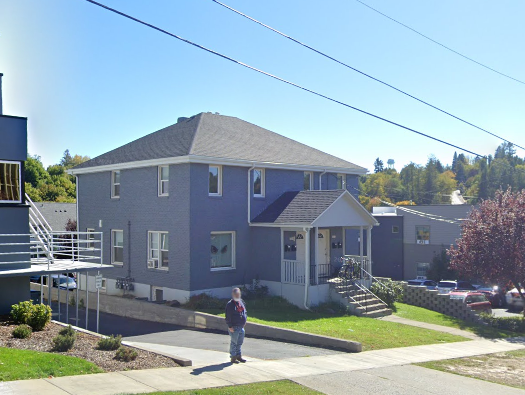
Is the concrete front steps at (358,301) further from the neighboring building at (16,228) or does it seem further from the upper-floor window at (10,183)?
the upper-floor window at (10,183)

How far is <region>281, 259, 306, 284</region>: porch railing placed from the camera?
22969 mm

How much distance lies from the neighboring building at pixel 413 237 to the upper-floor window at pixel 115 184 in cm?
2190

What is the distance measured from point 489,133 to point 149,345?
13.3 metres

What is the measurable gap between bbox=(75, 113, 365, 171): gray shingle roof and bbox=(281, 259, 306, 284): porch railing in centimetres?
470

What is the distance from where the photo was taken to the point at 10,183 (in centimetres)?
1628

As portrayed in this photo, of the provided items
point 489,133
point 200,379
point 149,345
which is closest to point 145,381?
point 200,379

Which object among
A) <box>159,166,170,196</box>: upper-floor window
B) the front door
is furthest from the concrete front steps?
<box>159,166,170,196</box>: upper-floor window

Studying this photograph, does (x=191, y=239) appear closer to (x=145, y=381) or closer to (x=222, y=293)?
(x=222, y=293)

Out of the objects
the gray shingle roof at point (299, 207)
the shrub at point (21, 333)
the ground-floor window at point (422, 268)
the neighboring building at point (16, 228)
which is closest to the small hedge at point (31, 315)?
the shrub at point (21, 333)

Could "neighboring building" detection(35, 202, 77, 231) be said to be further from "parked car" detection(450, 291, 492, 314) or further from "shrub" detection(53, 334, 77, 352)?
"shrub" detection(53, 334, 77, 352)

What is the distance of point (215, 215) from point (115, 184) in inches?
249

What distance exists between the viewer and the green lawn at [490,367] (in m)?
13.4

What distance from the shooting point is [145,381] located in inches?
414

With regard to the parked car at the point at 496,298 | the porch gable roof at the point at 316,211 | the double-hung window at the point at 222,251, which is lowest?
the parked car at the point at 496,298
